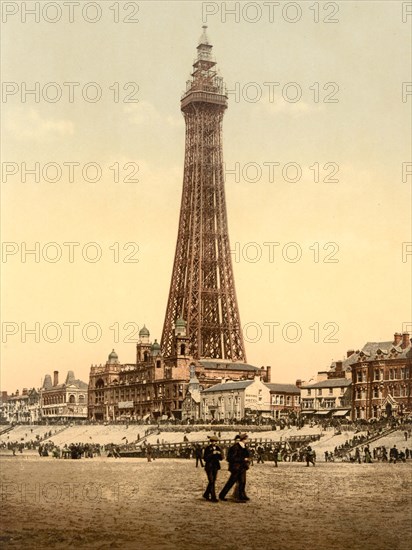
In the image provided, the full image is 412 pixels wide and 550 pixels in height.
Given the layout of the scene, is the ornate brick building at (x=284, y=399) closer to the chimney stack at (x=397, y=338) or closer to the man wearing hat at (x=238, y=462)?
the chimney stack at (x=397, y=338)

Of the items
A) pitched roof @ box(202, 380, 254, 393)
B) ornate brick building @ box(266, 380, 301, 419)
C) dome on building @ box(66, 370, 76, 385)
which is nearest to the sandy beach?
pitched roof @ box(202, 380, 254, 393)

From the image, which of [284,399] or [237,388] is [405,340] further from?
[237,388]

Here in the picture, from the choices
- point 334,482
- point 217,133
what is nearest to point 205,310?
point 217,133

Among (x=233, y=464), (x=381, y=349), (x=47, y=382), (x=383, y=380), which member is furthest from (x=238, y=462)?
(x=47, y=382)

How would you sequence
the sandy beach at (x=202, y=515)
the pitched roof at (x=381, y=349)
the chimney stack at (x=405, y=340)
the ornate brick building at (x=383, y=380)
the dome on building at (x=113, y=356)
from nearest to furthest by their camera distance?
the sandy beach at (x=202, y=515), the ornate brick building at (x=383, y=380), the pitched roof at (x=381, y=349), the chimney stack at (x=405, y=340), the dome on building at (x=113, y=356)

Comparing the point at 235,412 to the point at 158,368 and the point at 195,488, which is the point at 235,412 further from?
the point at 195,488

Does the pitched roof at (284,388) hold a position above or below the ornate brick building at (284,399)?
above

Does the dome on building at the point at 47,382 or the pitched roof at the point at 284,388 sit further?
the dome on building at the point at 47,382

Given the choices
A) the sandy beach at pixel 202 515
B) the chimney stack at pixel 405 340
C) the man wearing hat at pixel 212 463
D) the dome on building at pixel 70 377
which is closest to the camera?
the sandy beach at pixel 202 515

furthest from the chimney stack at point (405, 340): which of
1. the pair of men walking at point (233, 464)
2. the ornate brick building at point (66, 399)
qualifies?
the ornate brick building at point (66, 399)
